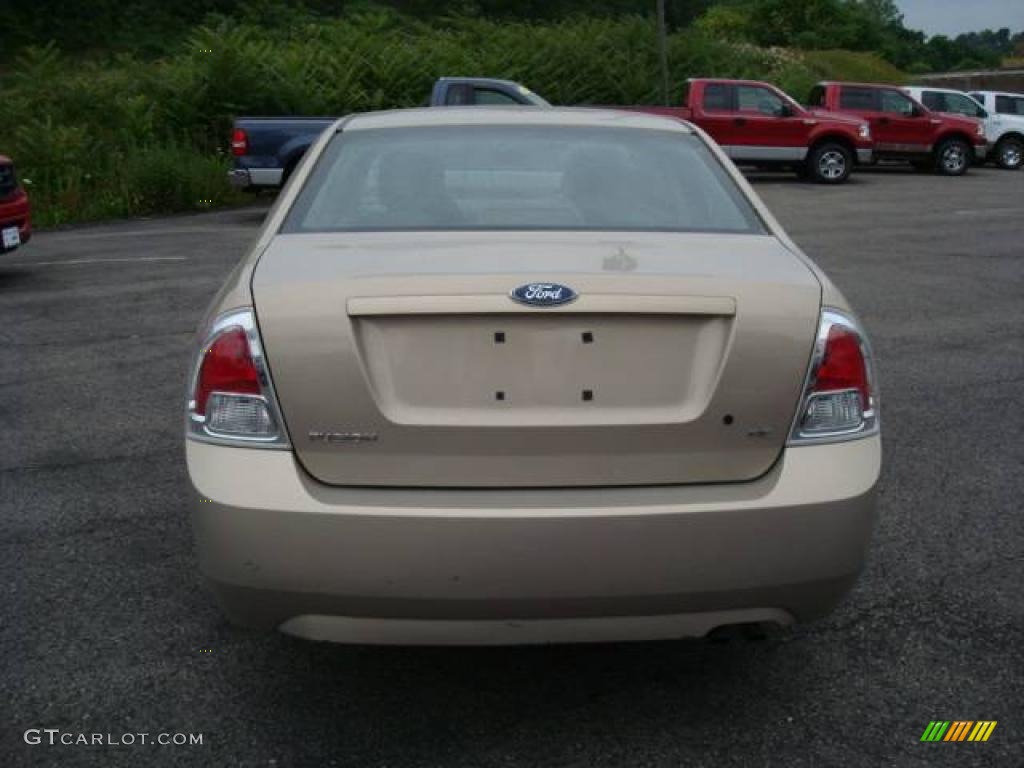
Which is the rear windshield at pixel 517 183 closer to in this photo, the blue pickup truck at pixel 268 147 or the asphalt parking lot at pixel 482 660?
the asphalt parking lot at pixel 482 660

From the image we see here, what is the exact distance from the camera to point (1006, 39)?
138875mm

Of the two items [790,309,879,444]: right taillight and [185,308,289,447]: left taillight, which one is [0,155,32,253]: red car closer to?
[185,308,289,447]: left taillight

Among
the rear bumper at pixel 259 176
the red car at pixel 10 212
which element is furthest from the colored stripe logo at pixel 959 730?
the rear bumper at pixel 259 176

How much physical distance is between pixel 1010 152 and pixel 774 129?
7.93 m

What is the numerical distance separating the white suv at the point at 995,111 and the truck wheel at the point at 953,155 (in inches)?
71.0

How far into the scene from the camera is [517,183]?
12.5ft

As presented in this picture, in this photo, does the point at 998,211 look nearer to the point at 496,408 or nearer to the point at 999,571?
the point at 999,571

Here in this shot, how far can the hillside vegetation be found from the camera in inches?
746

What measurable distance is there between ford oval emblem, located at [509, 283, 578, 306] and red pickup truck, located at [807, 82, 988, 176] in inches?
920

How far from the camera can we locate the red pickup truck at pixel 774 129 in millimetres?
22938

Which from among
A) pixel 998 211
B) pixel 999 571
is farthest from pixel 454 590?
pixel 998 211

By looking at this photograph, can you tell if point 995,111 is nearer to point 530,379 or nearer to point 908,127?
point 908,127

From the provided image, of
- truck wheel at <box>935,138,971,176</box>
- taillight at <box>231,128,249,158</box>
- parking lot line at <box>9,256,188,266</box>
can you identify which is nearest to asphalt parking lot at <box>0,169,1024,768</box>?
parking lot line at <box>9,256,188,266</box>

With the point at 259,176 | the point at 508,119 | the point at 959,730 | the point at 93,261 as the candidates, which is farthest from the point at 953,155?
the point at 959,730
